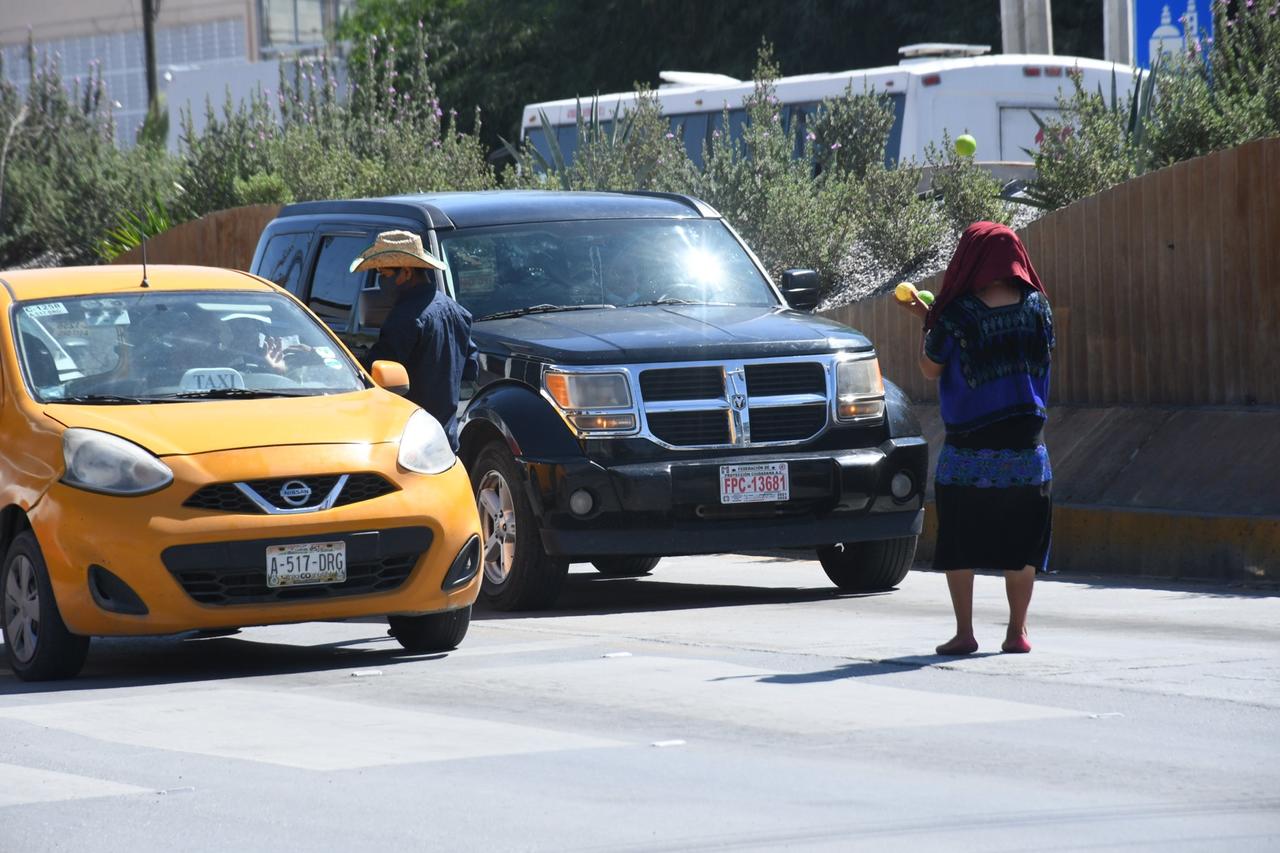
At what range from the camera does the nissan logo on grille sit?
9195 millimetres

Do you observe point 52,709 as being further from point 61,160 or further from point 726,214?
point 61,160

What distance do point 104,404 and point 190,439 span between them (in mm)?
629

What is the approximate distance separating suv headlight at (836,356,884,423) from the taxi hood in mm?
2434

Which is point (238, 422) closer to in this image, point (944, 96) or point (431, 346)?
point (431, 346)

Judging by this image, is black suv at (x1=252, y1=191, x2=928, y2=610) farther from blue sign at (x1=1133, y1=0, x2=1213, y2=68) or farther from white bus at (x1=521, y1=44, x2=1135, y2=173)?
blue sign at (x1=1133, y1=0, x2=1213, y2=68)

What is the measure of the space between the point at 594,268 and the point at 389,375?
236 centimetres

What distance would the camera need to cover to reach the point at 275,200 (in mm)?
26688

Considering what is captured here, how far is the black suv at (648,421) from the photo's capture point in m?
11.0

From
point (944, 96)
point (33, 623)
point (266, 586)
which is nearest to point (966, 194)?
point (944, 96)

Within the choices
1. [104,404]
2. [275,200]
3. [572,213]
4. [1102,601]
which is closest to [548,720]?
[104,404]

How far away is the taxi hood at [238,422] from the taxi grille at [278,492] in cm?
17

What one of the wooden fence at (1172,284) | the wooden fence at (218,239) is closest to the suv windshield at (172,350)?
the wooden fence at (1172,284)

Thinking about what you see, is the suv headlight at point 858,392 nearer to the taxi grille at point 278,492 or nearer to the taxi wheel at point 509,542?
the taxi wheel at point 509,542

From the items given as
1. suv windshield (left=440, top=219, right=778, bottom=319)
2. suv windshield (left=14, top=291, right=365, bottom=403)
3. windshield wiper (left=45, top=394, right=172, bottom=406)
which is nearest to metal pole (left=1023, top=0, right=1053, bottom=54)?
suv windshield (left=440, top=219, right=778, bottom=319)
